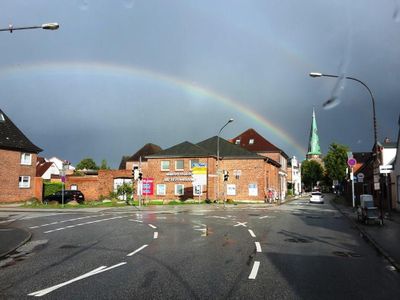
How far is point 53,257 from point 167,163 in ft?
141

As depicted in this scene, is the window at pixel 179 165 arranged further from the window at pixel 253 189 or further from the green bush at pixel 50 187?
the green bush at pixel 50 187

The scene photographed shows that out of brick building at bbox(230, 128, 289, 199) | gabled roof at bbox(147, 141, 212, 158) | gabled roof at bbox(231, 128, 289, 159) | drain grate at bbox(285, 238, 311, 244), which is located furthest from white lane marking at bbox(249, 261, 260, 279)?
gabled roof at bbox(231, 128, 289, 159)

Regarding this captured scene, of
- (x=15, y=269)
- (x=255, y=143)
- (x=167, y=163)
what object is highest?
(x=255, y=143)

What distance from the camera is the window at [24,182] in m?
47.5

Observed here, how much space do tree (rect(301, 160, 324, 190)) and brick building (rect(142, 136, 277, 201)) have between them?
87020 mm

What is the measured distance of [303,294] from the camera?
277 inches

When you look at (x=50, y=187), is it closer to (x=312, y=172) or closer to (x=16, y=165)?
(x=16, y=165)

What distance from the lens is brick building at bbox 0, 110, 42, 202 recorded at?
45156 millimetres

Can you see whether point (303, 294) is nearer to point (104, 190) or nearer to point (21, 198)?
point (21, 198)

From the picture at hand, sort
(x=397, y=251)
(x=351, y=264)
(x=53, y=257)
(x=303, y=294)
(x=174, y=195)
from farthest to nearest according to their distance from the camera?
(x=174, y=195)
(x=397, y=251)
(x=53, y=257)
(x=351, y=264)
(x=303, y=294)

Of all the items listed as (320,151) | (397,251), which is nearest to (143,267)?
(397,251)

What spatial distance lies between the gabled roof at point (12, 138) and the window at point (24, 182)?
334cm

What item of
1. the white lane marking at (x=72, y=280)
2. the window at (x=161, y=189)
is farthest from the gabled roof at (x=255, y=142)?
the white lane marking at (x=72, y=280)

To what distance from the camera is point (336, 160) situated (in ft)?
316
